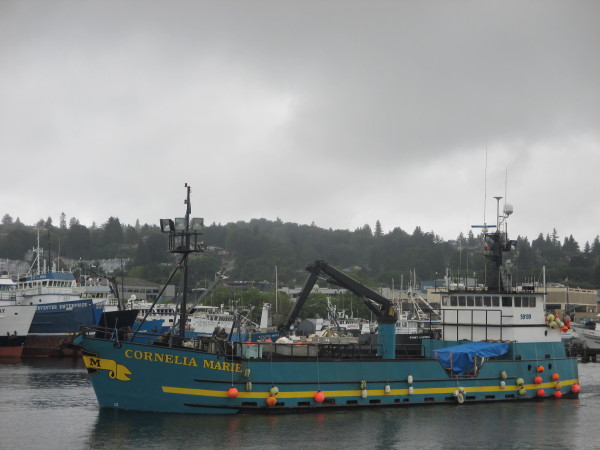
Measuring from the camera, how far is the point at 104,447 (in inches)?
1068

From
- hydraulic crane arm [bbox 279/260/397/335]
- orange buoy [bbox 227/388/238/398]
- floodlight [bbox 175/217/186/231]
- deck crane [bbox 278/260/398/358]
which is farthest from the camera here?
hydraulic crane arm [bbox 279/260/397/335]

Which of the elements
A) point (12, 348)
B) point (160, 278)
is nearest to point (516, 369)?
point (12, 348)

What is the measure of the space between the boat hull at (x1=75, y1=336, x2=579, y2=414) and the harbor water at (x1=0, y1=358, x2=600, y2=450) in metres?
0.49

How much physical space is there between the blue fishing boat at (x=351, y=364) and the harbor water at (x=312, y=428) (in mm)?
592

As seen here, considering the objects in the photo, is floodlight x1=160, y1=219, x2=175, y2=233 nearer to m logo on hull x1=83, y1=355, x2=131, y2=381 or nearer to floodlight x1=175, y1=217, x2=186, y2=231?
floodlight x1=175, y1=217, x2=186, y2=231

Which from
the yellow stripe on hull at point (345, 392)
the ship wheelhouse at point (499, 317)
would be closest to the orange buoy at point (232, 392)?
the yellow stripe on hull at point (345, 392)

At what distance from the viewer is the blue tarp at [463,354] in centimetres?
3572

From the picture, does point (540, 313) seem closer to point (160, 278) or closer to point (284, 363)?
point (284, 363)

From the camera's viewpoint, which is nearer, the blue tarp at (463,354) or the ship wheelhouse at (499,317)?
the blue tarp at (463,354)

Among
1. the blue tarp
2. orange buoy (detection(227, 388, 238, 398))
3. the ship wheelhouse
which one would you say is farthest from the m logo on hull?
the ship wheelhouse

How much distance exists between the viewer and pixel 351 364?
32906 mm

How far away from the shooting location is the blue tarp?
1406 inches

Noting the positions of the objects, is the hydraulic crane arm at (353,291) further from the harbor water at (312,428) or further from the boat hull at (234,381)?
the harbor water at (312,428)

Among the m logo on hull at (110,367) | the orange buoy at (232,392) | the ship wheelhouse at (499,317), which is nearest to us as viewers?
the orange buoy at (232,392)
